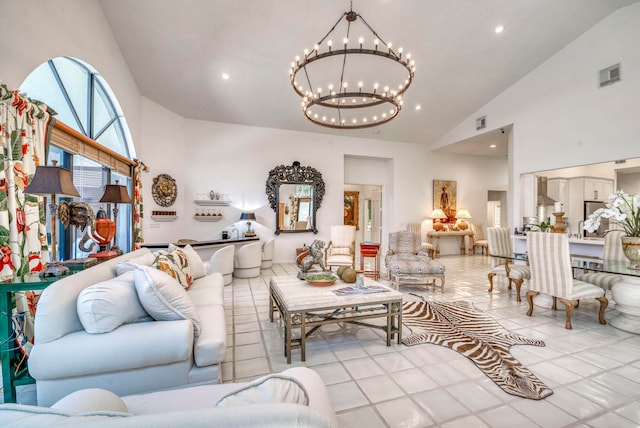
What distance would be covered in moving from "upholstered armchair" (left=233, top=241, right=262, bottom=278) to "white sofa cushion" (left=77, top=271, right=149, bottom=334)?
10.8ft

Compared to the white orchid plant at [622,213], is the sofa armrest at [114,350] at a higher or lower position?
lower

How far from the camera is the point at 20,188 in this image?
214cm

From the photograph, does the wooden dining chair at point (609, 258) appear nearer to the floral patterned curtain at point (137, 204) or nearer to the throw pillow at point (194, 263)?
the throw pillow at point (194, 263)

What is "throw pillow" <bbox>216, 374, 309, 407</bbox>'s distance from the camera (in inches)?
28.1

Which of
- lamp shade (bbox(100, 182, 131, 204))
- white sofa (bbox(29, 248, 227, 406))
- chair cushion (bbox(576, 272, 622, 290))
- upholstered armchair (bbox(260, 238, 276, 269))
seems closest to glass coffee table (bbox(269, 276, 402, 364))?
white sofa (bbox(29, 248, 227, 406))

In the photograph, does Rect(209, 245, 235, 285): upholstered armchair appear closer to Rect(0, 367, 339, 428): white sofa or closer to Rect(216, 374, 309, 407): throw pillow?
Rect(0, 367, 339, 428): white sofa

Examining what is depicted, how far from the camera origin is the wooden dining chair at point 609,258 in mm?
3504

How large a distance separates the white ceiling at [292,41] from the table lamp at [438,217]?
310cm

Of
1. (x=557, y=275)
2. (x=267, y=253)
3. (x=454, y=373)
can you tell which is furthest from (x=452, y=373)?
(x=267, y=253)

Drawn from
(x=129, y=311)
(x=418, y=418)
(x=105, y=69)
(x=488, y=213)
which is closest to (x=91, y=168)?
(x=105, y=69)

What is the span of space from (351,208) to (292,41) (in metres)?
5.81

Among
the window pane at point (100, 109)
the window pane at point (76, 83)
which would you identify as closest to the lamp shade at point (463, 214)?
the window pane at point (100, 109)

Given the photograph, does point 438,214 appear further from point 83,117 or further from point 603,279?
point 83,117

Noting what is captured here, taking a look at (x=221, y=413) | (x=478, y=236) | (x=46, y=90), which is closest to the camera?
(x=221, y=413)
